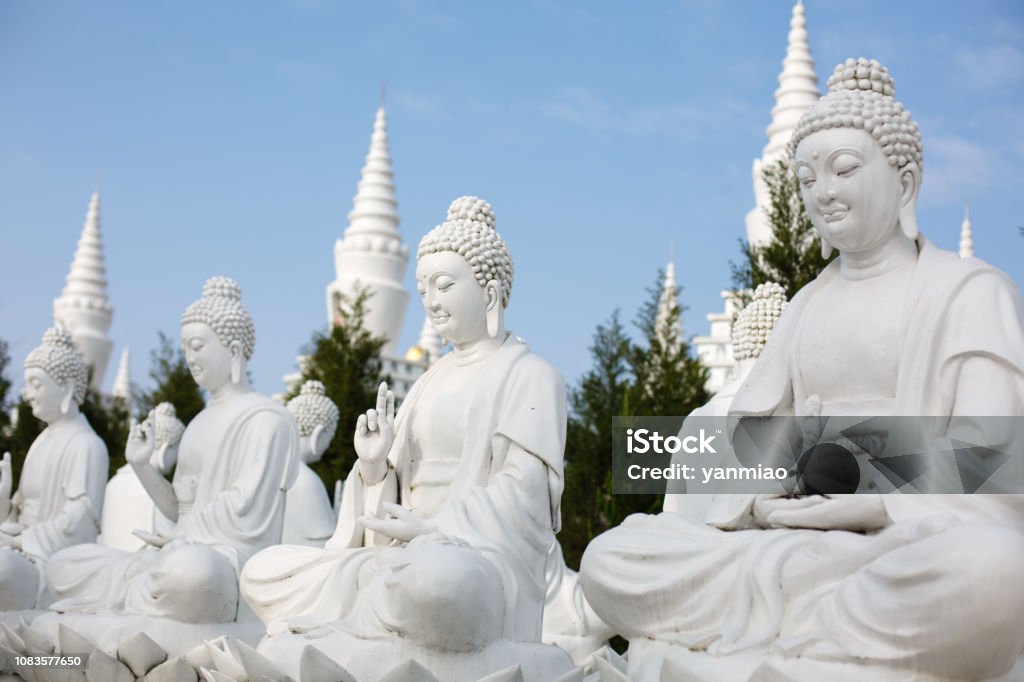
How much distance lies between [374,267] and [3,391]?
7150 millimetres

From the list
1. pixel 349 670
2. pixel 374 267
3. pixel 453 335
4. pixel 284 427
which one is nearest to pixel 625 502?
pixel 284 427

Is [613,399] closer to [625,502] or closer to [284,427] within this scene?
[625,502]

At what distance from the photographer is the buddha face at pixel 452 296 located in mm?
6770

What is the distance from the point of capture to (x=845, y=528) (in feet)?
16.4

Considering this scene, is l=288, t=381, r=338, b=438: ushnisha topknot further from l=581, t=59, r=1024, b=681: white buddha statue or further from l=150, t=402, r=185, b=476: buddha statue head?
l=581, t=59, r=1024, b=681: white buddha statue

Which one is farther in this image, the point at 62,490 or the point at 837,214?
the point at 62,490

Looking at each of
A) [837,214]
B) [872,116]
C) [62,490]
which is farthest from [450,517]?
[62,490]

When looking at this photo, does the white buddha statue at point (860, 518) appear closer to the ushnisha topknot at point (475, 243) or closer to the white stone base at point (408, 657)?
the white stone base at point (408, 657)

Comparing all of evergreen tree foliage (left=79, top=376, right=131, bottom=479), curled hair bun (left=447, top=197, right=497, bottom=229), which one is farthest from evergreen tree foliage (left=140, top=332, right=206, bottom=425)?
curled hair bun (left=447, top=197, right=497, bottom=229)

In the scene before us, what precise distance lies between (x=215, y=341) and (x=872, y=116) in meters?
4.53

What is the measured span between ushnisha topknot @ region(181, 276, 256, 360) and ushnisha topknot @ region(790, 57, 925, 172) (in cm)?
411

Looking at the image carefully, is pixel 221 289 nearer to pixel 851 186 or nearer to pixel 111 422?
pixel 851 186

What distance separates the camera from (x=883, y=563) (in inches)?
179

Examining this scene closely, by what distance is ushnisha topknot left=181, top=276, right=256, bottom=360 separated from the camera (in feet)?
28.2
